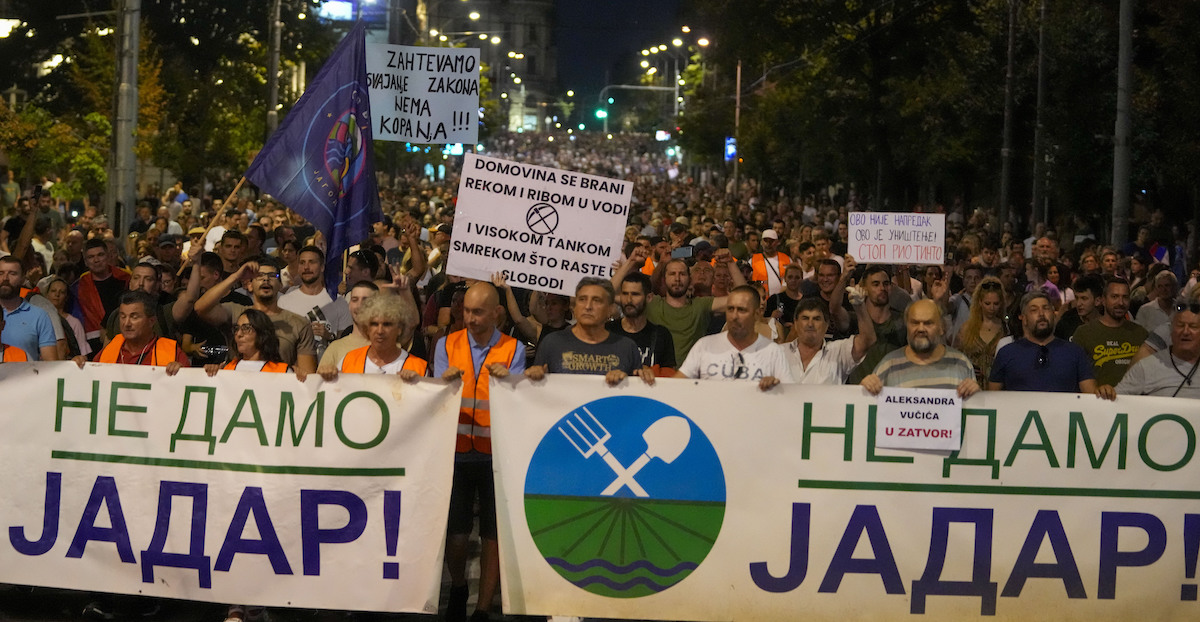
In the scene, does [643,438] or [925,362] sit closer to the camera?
[643,438]

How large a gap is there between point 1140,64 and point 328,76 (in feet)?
58.8

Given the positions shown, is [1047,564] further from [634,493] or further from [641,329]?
[641,329]

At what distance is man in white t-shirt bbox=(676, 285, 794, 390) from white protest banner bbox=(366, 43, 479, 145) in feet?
12.8

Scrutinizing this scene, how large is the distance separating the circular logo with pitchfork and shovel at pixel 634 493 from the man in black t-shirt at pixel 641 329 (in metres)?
1.17

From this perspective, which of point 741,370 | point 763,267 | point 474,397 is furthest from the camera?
point 763,267

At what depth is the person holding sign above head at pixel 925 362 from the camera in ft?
22.8

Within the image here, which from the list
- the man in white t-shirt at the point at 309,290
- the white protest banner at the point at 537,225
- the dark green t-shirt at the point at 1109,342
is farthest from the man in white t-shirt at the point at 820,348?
the man in white t-shirt at the point at 309,290

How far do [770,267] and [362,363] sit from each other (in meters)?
7.46

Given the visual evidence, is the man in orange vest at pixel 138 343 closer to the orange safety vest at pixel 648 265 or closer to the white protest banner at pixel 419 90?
the white protest banner at pixel 419 90

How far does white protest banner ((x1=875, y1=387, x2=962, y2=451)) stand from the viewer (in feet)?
22.0

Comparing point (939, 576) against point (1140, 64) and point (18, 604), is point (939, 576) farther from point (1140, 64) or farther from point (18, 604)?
point (1140, 64)

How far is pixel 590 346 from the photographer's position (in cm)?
713

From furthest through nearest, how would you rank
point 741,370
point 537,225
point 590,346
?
point 537,225 → point 741,370 → point 590,346

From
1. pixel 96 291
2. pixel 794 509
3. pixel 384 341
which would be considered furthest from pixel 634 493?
pixel 96 291
